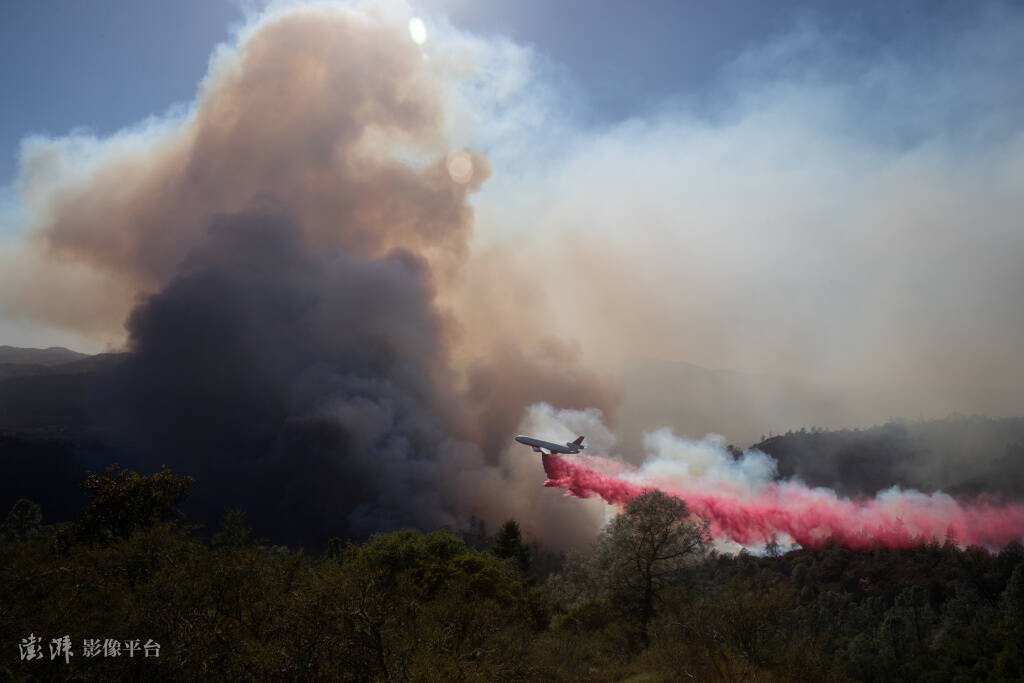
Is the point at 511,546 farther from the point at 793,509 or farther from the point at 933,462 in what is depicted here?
the point at 933,462

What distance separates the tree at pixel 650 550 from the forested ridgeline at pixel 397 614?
124 mm

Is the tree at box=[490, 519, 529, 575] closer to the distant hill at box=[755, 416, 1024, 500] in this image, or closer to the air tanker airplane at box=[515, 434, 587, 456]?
the air tanker airplane at box=[515, 434, 587, 456]

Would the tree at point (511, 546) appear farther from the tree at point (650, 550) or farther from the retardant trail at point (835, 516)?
the tree at point (650, 550)

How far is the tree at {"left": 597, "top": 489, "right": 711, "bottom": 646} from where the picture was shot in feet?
158

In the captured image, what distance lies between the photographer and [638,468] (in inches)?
3105

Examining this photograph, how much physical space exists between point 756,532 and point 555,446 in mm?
27093

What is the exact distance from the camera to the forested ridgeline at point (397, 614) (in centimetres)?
2105

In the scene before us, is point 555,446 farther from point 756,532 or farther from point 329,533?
point 329,533

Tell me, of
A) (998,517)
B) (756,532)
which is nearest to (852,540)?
(756,532)

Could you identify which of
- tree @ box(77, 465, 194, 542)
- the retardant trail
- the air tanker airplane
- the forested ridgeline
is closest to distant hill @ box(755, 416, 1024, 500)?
the retardant trail

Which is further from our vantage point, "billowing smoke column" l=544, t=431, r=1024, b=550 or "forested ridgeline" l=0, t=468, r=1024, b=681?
"billowing smoke column" l=544, t=431, r=1024, b=550

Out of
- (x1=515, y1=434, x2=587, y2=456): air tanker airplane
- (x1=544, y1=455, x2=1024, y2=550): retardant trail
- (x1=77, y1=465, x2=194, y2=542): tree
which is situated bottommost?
(x1=544, y1=455, x2=1024, y2=550): retardant trail

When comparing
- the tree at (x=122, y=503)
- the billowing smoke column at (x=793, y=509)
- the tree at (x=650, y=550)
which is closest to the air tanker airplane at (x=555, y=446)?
the billowing smoke column at (x=793, y=509)

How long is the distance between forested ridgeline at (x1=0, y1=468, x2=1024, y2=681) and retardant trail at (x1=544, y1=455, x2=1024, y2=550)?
1256cm
